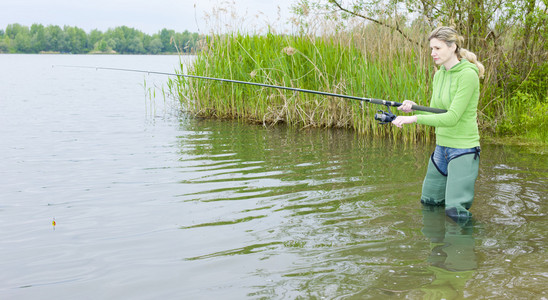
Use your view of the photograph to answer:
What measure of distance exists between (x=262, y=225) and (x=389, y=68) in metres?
5.35

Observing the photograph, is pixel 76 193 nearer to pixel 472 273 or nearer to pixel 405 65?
pixel 472 273

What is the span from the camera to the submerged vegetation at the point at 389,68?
934 centimetres

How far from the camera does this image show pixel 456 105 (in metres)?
4.23

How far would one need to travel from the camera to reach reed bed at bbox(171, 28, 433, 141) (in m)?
9.41

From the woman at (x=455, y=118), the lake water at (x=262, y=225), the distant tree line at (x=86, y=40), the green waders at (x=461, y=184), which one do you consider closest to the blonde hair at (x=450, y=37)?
the woman at (x=455, y=118)

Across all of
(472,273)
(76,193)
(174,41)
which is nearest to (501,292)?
(472,273)

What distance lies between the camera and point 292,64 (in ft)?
35.6

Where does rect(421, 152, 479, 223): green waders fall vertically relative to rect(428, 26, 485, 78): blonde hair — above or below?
below

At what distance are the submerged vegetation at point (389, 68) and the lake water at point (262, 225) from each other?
872mm

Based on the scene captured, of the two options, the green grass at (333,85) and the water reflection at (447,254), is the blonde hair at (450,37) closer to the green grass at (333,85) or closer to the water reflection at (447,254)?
the water reflection at (447,254)

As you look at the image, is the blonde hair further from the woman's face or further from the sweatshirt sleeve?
the sweatshirt sleeve

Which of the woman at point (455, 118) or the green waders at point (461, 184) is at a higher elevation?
the woman at point (455, 118)

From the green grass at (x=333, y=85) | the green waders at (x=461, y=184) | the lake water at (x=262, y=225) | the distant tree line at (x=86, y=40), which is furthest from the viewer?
the distant tree line at (x=86, y=40)

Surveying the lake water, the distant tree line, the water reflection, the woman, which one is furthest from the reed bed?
the distant tree line
